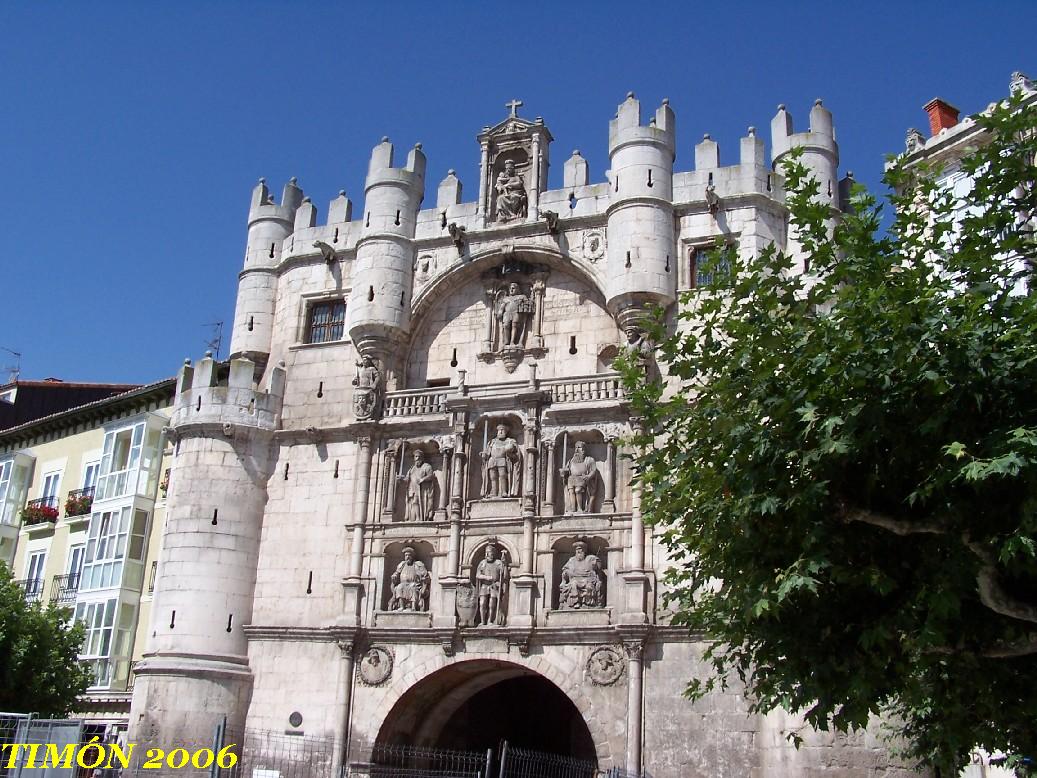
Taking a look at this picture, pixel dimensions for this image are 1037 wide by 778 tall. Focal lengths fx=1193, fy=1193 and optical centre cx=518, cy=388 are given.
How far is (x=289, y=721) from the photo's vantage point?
24.8 metres

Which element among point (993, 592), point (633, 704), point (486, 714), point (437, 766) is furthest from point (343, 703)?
point (993, 592)

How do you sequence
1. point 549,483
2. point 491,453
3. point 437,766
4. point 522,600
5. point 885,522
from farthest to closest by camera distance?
1. point 437,766
2. point 491,453
3. point 549,483
4. point 522,600
5. point 885,522

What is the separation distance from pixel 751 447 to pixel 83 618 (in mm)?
24168

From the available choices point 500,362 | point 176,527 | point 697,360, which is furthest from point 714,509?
point 176,527

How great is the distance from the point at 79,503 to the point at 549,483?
16.4 metres

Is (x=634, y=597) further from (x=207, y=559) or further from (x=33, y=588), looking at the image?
(x=33, y=588)

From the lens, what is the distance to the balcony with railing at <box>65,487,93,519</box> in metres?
34.0

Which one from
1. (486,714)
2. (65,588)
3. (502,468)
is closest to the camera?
(502,468)

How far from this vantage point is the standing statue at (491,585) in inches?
942

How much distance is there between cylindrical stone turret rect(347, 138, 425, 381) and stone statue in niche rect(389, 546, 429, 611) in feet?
16.0

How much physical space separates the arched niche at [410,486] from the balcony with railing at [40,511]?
46.4 feet

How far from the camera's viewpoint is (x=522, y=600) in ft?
78.0

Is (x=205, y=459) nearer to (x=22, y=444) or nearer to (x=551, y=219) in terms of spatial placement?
(x=551, y=219)

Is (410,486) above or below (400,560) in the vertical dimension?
above
